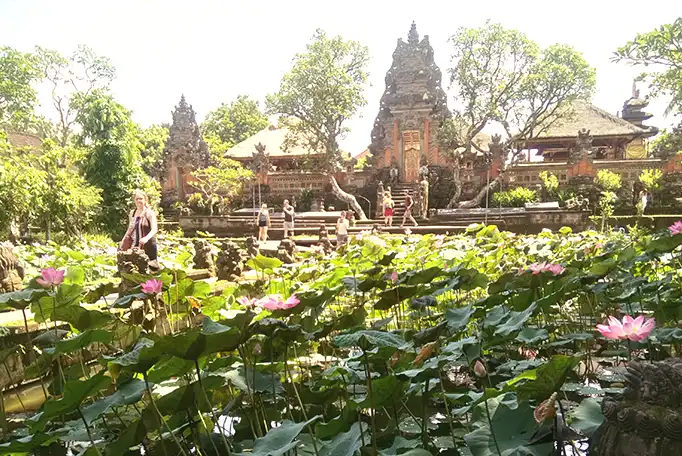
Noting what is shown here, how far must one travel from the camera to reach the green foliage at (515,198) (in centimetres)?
1930

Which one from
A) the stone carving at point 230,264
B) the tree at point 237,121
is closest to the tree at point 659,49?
the stone carving at point 230,264

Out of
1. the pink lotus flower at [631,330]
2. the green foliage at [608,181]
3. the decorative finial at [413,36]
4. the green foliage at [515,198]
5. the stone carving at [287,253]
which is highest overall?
the decorative finial at [413,36]

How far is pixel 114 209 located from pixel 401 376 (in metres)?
16.7

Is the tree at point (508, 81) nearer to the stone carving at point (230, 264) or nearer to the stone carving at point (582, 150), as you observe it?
the stone carving at point (582, 150)

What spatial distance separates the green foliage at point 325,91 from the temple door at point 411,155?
2.62 m

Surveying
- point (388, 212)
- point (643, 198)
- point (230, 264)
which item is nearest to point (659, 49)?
point (643, 198)

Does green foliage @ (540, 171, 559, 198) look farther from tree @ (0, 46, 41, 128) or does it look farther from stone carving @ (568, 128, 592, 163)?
tree @ (0, 46, 41, 128)

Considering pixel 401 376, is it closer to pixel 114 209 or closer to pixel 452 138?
pixel 114 209

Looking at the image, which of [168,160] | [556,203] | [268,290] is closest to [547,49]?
[556,203]

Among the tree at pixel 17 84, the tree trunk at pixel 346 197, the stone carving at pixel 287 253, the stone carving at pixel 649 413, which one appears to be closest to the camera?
the stone carving at pixel 649 413

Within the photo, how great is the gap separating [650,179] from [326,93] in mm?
12950

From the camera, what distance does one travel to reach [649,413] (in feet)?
3.44

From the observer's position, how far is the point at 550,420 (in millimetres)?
1213

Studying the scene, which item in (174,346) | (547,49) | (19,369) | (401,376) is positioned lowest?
(19,369)
